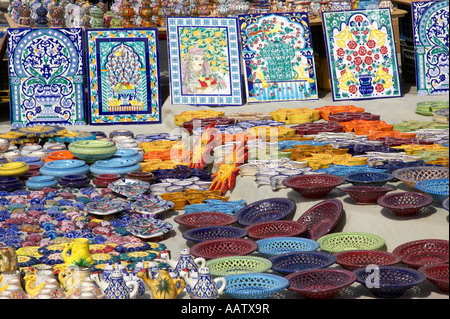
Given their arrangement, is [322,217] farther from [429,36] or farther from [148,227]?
[429,36]

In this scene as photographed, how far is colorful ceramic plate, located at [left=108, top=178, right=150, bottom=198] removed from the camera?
7.41 metres

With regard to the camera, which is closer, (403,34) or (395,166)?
(395,166)

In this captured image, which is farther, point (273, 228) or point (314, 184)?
point (314, 184)

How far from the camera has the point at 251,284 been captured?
4879 mm

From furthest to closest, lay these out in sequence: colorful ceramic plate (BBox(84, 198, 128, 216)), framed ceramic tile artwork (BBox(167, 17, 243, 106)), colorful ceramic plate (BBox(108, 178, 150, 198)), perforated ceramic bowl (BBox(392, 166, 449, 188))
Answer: framed ceramic tile artwork (BBox(167, 17, 243, 106)) → colorful ceramic plate (BBox(108, 178, 150, 198)) → colorful ceramic plate (BBox(84, 198, 128, 216)) → perforated ceramic bowl (BBox(392, 166, 449, 188))

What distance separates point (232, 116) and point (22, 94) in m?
3.09

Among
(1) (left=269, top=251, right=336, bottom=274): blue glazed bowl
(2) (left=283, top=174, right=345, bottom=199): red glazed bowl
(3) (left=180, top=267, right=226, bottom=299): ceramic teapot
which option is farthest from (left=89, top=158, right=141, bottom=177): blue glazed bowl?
(3) (left=180, top=267, right=226, bottom=299): ceramic teapot

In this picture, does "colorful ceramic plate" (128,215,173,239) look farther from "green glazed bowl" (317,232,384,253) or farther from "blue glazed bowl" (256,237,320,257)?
"green glazed bowl" (317,232,384,253)

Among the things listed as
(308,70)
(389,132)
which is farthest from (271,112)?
(389,132)

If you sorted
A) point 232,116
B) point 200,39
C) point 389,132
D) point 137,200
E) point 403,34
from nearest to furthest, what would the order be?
point 137,200 → point 389,132 → point 232,116 → point 200,39 → point 403,34

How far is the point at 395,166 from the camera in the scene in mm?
7184

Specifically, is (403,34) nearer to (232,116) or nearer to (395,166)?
(232,116)

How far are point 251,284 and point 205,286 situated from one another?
0.46 metres

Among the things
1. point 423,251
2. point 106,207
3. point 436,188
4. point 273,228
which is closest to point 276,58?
point 106,207
